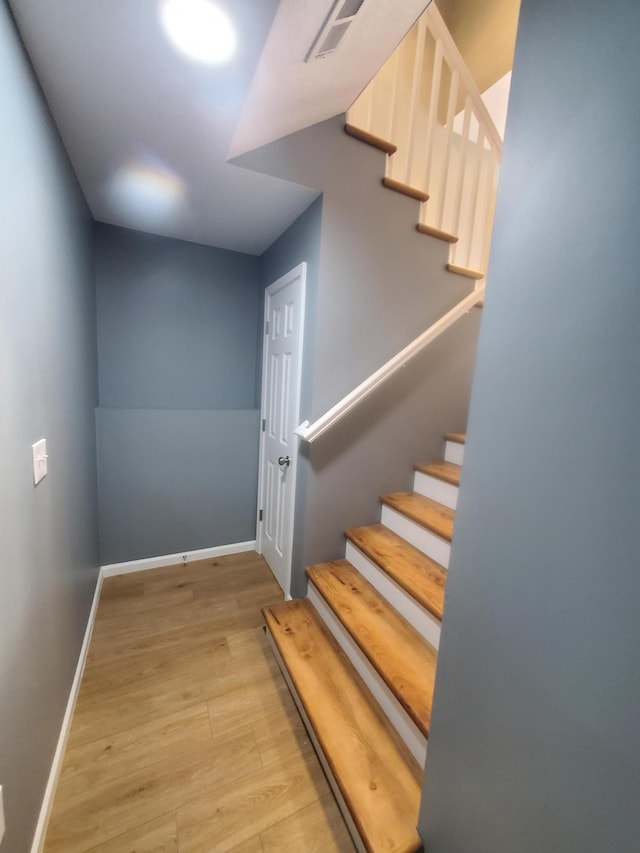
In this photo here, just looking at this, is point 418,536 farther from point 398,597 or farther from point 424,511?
point 398,597

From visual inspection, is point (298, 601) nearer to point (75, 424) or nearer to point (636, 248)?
point (75, 424)

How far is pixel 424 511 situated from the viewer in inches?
68.3

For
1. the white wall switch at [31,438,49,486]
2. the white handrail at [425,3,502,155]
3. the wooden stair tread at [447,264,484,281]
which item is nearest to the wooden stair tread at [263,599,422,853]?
the white wall switch at [31,438,49,486]

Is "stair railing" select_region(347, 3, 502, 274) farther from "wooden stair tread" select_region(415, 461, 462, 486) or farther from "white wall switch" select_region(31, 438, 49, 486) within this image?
"white wall switch" select_region(31, 438, 49, 486)

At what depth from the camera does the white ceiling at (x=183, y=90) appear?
862mm

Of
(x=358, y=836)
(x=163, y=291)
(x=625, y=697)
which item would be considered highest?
(x=163, y=291)

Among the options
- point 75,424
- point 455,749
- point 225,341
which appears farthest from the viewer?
point 225,341

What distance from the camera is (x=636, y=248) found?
0.47 metres

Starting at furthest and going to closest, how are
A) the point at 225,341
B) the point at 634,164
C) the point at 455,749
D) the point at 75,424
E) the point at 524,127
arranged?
the point at 225,341 < the point at 75,424 < the point at 455,749 < the point at 524,127 < the point at 634,164

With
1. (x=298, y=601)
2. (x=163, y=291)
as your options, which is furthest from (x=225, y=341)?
(x=298, y=601)

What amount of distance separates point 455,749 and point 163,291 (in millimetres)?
2589

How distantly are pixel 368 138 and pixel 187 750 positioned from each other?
9.00 ft

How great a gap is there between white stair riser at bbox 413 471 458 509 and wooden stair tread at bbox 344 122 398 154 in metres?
1.74

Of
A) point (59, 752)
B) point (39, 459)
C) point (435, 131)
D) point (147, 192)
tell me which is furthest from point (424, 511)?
point (435, 131)
